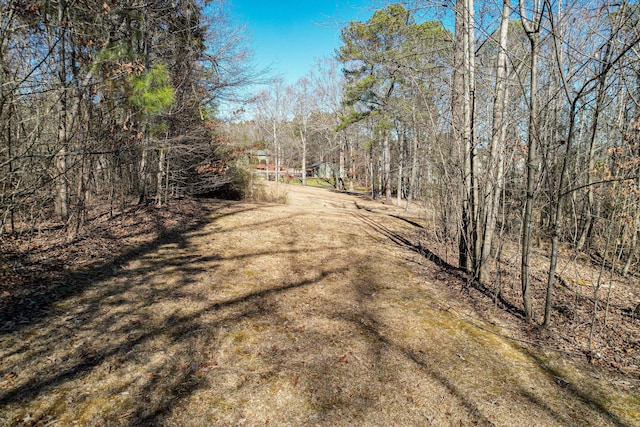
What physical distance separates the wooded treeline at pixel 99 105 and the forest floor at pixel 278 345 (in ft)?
3.36

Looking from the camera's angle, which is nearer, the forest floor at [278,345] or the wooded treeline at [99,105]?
the forest floor at [278,345]

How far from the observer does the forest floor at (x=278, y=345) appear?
264 centimetres

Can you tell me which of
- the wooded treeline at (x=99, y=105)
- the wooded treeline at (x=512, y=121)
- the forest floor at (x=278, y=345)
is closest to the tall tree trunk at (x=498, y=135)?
the wooded treeline at (x=512, y=121)

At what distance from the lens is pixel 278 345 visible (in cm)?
346

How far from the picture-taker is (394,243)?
7781mm

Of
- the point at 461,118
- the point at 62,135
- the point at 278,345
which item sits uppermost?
the point at 461,118

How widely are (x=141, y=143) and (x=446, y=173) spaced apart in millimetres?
5813

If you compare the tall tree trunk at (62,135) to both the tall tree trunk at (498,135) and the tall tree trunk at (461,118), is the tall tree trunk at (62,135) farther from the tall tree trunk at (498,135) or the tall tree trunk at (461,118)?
the tall tree trunk at (498,135)

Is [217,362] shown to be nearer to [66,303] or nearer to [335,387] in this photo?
[335,387]

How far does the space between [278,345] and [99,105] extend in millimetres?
4841

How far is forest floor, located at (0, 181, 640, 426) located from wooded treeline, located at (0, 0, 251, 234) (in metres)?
1.03

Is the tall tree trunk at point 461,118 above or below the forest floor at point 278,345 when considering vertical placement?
above

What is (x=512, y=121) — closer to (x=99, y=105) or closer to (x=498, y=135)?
(x=498, y=135)

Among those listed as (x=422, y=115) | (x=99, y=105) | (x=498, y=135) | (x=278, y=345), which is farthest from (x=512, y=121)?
(x=99, y=105)
